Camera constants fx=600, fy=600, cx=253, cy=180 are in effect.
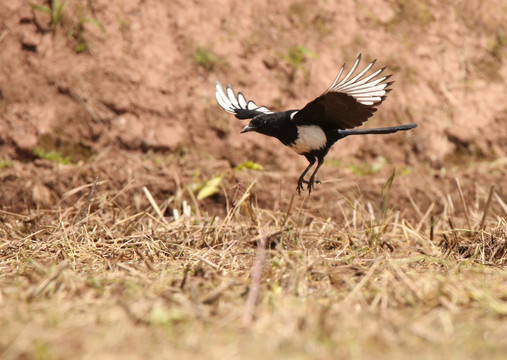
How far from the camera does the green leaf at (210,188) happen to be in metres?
4.40

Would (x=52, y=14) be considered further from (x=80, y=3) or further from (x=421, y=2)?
(x=421, y=2)

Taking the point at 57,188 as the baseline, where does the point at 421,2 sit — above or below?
above

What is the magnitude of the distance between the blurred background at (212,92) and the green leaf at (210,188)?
0.01 metres

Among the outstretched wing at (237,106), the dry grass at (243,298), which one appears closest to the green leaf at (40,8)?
the outstretched wing at (237,106)

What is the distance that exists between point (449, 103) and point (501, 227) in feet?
8.34

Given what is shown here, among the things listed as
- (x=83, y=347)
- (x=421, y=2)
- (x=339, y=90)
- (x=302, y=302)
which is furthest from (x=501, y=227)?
(x=421, y=2)

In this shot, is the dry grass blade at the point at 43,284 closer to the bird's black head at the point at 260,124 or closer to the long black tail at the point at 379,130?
the bird's black head at the point at 260,124

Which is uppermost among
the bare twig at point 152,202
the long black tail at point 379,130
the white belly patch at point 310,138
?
the long black tail at point 379,130

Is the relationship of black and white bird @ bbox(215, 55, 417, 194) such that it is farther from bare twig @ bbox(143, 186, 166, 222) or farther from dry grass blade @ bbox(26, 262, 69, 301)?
dry grass blade @ bbox(26, 262, 69, 301)

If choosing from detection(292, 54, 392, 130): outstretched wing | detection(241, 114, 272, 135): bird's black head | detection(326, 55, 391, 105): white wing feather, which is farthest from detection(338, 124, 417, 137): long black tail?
detection(241, 114, 272, 135): bird's black head

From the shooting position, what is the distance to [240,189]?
4176mm

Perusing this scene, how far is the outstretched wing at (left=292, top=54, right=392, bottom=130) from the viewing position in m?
2.98

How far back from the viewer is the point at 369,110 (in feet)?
10.3

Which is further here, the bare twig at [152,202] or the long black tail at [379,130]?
the bare twig at [152,202]
